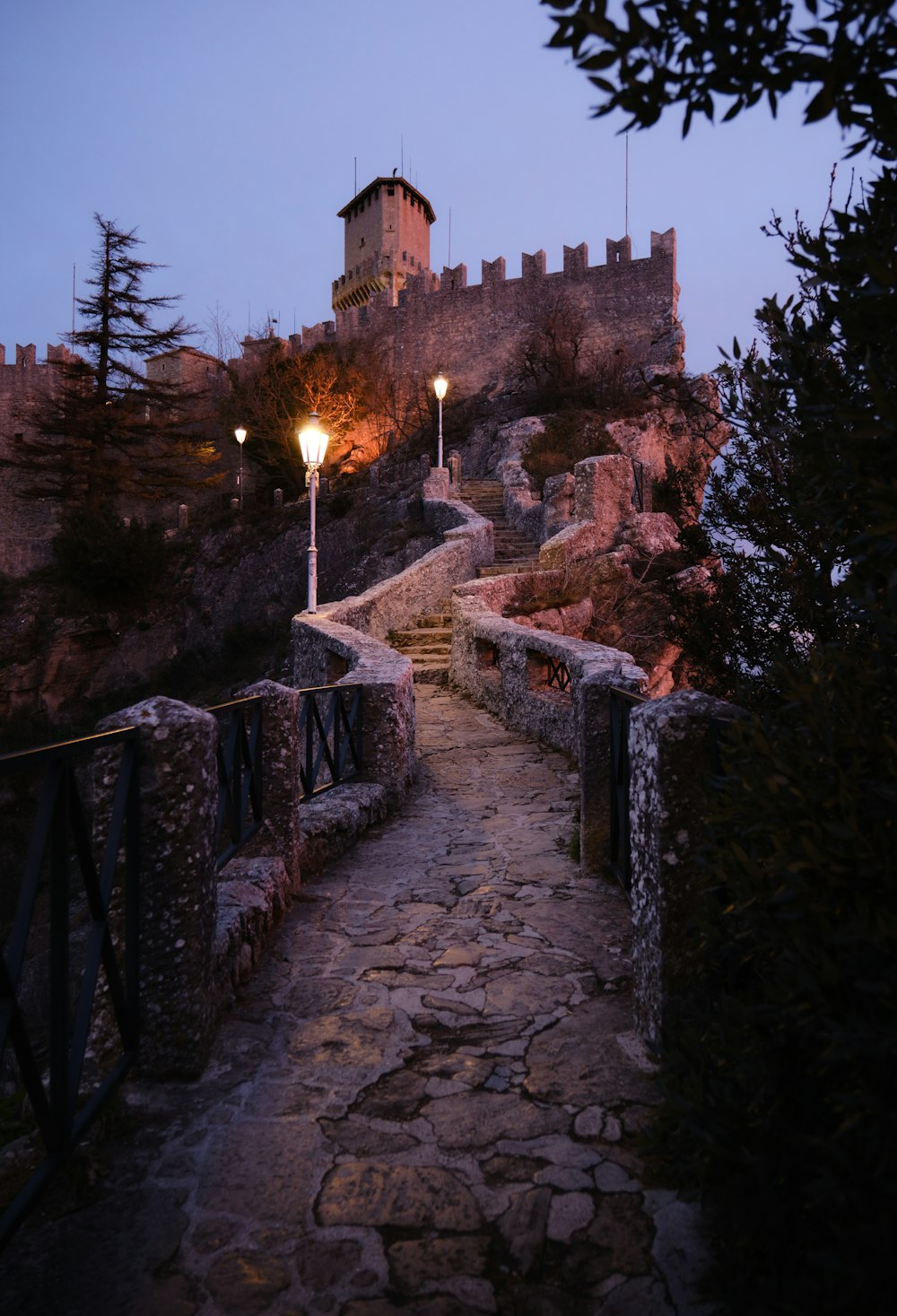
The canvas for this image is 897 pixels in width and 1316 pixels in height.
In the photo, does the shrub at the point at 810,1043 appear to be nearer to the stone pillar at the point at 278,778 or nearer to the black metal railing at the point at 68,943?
the black metal railing at the point at 68,943

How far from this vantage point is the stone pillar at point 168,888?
2787 millimetres

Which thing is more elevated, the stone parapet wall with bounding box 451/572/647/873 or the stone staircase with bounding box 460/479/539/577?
the stone staircase with bounding box 460/479/539/577

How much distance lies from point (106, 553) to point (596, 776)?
2510 centimetres

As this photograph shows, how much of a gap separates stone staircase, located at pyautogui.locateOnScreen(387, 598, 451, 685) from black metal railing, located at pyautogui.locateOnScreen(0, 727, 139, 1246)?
9618 millimetres

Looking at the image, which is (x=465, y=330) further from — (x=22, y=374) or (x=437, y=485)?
(x=22, y=374)

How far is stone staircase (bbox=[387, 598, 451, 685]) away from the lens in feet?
41.7

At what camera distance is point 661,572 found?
1468 centimetres

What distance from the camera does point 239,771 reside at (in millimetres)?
4016

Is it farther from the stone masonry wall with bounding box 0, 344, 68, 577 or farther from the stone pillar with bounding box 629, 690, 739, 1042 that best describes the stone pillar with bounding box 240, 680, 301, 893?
the stone masonry wall with bounding box 0, 344, 68, 577

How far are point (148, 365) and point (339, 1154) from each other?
171ft

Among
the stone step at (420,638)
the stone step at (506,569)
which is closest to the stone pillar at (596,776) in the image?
the stone step at (420,638)

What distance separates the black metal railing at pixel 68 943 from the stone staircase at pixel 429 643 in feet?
31.6

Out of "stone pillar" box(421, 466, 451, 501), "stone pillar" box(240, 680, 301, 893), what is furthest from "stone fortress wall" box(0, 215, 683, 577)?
"stone pillar" box(240, 680, 301, 893)

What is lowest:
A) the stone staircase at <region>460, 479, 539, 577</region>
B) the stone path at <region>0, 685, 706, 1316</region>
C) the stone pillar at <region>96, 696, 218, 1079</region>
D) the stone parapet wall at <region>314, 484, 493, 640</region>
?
the stone path at <region>0, 685, 706, 1316</region>
